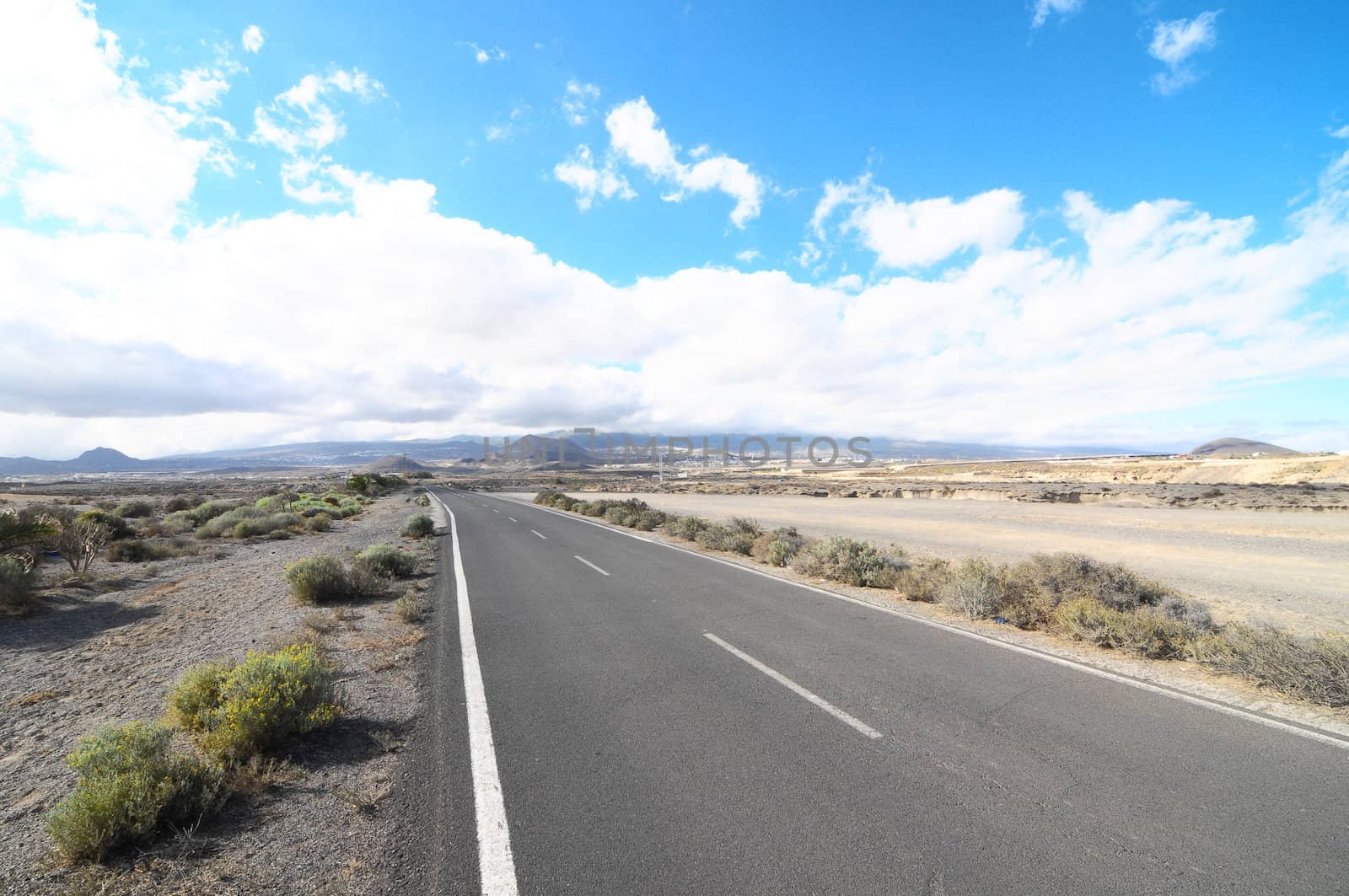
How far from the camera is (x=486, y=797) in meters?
3.82

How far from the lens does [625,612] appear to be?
8.98 m

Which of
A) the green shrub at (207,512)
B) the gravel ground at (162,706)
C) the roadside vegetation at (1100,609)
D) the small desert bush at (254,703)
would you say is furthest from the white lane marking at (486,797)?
the green shrub at (207,512)

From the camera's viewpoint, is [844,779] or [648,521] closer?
[844,779]

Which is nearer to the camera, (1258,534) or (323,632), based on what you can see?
(323,632)

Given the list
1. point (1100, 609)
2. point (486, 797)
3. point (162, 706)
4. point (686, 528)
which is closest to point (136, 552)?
point (162, 706)

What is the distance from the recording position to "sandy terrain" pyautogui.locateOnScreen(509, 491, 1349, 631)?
10.8 metres

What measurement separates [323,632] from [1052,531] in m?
25.1

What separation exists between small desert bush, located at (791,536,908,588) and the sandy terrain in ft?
17.0

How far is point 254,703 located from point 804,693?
4759 mm

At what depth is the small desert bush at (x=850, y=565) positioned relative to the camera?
11.2m

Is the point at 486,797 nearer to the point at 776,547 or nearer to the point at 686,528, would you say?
the point at 776,547

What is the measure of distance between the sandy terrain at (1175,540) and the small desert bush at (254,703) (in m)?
13.0

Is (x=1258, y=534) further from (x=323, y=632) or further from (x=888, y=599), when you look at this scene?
(x=323, y=632)

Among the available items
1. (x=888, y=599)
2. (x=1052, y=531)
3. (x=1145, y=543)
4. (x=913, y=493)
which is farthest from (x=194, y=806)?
(x=913, y=493)
